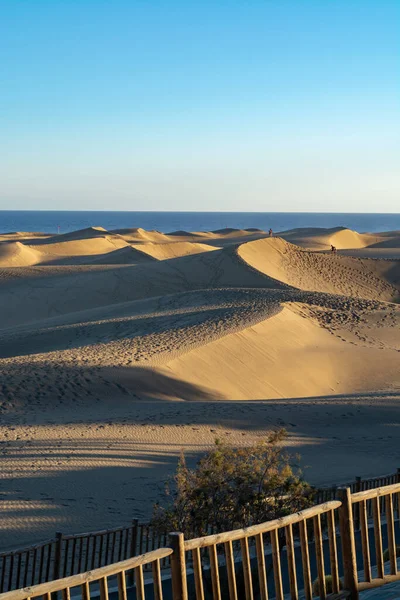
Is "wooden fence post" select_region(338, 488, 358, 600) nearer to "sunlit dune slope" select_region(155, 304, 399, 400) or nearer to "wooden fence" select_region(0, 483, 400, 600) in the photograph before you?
"wooden fence" select_region(0, 483, 400, 600)

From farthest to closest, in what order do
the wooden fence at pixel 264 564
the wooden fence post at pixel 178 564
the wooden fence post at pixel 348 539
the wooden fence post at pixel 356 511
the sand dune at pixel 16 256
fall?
the sand dune at pixel 16 256
the wooden fence post at pixel 356 511
the wooden fence post at pixel 348 539
the wooden fence post at pixel 178 564
the wooden fence at pixel 264 564

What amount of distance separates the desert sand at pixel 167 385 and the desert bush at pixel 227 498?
2051mm

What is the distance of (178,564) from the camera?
5000 millimetres

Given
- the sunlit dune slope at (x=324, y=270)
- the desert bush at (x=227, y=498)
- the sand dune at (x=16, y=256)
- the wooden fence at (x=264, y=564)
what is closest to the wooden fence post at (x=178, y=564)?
the wooden fence at (x=264, y=564)

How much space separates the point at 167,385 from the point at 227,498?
10394 mm

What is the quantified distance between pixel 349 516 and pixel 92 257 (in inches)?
2156

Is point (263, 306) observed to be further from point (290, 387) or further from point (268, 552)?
point (268, 552)

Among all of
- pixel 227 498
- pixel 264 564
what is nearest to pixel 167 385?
pixel 227 498

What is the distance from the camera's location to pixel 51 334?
2509cm

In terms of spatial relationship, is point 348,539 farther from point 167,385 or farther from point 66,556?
point 167,385

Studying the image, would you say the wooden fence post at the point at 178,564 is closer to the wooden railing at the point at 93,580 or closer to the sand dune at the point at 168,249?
the wooden railing at the point at 93,580

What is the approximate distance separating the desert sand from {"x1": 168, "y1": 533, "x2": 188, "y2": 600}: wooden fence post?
477 centimetres

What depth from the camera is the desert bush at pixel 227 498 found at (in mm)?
8250

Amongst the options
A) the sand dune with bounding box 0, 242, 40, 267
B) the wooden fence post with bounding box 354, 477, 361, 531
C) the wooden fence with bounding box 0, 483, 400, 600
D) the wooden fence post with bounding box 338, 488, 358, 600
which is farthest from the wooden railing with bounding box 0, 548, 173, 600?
the sand dune with bounding box 0, 242, 40, 267
